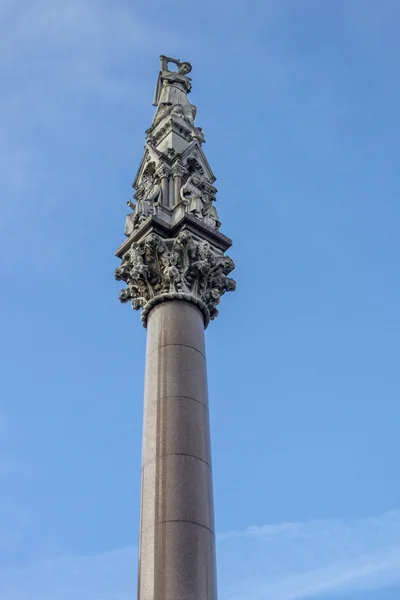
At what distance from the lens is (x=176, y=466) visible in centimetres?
1598

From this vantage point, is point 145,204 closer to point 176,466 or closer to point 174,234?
point 174,234

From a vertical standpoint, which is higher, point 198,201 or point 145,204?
point 198,201

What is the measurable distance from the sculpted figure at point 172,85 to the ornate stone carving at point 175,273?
7.93m

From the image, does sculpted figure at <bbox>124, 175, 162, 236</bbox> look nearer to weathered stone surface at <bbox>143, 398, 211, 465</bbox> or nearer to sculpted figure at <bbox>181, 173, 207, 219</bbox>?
sculpted figure at <bbox>181, 173, 207, 219</bbox>

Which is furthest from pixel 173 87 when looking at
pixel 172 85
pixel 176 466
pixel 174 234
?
pixel 176 466

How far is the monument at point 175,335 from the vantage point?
1497 cm

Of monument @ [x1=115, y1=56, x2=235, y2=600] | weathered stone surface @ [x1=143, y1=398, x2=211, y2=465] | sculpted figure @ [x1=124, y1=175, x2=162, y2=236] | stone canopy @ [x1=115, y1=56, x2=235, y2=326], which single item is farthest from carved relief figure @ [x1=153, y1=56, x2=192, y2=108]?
weathered stone surface @ [x1=143, y1=398, x2=211, y2=465]

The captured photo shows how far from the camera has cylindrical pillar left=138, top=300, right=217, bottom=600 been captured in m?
14.7

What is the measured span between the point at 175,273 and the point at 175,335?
5.74 ft

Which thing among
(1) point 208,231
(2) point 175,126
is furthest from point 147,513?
(2) point 175,126

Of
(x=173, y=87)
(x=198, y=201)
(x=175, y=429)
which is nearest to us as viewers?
(x=175, y=429)

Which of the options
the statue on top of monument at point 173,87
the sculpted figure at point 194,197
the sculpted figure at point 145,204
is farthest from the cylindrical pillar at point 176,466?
the statue on top of monument at point 173,87

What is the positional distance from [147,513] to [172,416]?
86.3 inches

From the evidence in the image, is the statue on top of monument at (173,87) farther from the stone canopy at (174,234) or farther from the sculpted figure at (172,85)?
the stone canopy at (174,234)
